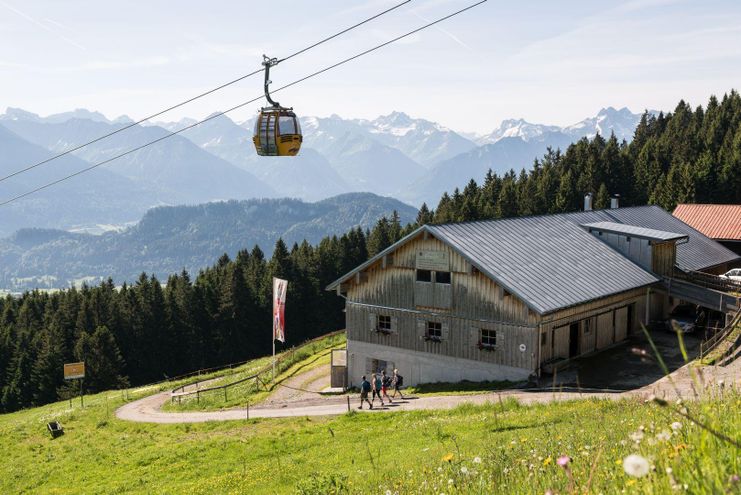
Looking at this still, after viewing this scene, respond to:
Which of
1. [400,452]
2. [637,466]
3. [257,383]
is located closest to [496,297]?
[400,452]

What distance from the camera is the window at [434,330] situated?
38250 mm

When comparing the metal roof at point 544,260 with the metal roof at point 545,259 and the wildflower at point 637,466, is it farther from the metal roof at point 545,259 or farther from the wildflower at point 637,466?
the wildflower at point 637,466

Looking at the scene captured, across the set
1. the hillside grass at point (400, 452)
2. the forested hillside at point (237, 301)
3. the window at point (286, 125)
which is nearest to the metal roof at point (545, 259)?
the hillside grass at point (400, 452)

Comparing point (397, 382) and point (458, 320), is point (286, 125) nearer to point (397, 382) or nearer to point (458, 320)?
point (458, 320)

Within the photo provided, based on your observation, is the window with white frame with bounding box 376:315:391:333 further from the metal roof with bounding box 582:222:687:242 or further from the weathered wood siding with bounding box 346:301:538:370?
the metal roof with bounding box 582:222:687:242

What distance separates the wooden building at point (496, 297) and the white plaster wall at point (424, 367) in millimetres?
60

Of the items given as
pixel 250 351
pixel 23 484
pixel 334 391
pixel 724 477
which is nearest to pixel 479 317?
pixel 334 391

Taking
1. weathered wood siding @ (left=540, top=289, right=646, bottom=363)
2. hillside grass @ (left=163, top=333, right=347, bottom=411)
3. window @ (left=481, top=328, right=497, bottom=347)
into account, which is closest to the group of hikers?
window @ (left=481, top=328, right=497, bottom=347)

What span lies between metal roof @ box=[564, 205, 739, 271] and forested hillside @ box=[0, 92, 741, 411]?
4227 centimetres

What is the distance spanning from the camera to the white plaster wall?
35.9 m

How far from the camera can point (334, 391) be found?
41.0 m

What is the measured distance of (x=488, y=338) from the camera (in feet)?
119

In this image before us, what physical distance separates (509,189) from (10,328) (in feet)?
268

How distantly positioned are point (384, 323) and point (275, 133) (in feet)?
55.7
